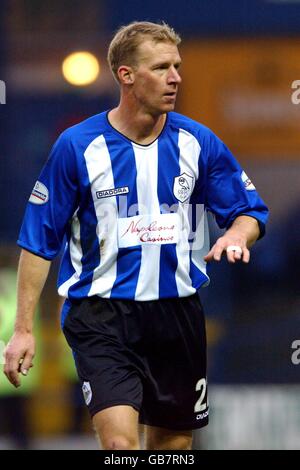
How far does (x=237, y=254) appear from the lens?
4.83 metres

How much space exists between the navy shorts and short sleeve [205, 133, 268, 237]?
39 cm

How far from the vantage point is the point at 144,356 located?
16.8 feet

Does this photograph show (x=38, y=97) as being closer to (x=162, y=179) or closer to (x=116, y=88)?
(x=116, y=88)

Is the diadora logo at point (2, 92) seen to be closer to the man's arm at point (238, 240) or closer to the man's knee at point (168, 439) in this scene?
the man's arm at point (238, 240)

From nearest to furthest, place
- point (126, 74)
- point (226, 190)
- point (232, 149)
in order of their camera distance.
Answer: point (126, 74)
point (226, 190)
point (232, 149)

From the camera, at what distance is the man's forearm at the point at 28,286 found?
16.5ft

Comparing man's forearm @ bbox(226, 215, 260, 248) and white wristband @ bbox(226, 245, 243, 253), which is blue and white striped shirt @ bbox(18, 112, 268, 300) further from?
white wristband @ bbox(226, 245, 243, 253)

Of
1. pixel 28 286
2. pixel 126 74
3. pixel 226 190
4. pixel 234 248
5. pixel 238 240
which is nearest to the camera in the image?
pixel 234 248

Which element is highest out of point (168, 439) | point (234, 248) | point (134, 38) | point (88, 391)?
point (134, 38)

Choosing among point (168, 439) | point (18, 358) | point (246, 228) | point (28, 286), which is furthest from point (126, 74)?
point (168, 439)

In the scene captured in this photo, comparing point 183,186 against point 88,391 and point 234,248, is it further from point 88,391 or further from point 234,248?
point 88,391

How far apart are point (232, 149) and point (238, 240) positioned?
2.68 metres

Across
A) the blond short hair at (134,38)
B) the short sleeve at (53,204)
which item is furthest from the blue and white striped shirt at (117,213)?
the blond short hair at (134,38)

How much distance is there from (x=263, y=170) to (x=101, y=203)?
2.62 metres
